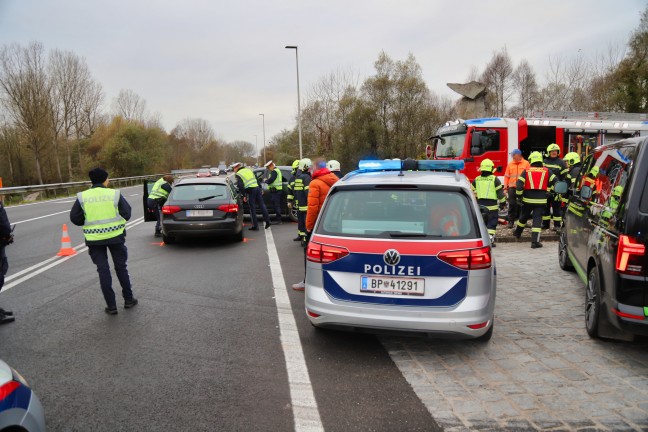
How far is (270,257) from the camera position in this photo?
8734mm

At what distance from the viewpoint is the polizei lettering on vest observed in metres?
3.77

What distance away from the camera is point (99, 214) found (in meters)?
5.46

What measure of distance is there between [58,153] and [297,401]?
144 ft

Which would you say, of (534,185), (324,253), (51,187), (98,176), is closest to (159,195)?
(98,176)

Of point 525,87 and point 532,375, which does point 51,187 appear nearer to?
point 532,375

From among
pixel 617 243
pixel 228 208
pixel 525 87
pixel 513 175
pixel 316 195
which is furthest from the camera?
pixel 525 87

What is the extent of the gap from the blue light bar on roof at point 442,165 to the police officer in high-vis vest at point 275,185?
25.4 ft

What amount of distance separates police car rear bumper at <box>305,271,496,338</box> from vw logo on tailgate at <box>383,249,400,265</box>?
38 centimetres

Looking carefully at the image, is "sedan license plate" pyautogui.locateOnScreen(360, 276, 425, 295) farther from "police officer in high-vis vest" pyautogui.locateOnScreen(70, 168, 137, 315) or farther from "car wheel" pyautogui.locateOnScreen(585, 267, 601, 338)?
"police officer in high-vis vest" pyautogui.locateOnScreen(70, 168, 137, 315)

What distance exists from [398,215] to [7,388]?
303 cm

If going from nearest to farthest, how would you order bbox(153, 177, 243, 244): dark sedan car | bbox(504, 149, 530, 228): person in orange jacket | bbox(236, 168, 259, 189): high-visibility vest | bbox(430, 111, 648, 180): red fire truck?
bbox(153, 177, 243, 244): dark sedan car, bbox(504, 149, 530, 228): person in orange jacket, bbox(236, 168, 259, 189): high-visibility vest, bbox(430, 111, 648, 180): red fire truck

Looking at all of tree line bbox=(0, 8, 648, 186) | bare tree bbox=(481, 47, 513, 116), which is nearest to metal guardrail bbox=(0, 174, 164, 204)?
tree line bbox=(0, 8, 648, 186)

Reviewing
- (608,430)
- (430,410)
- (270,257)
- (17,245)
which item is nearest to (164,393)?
(430,410)

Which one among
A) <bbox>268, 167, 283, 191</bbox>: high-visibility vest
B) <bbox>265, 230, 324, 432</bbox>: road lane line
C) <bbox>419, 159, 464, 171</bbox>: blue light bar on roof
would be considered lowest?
<bbox>265, 230, 324, 432</bbox>: road lane line
